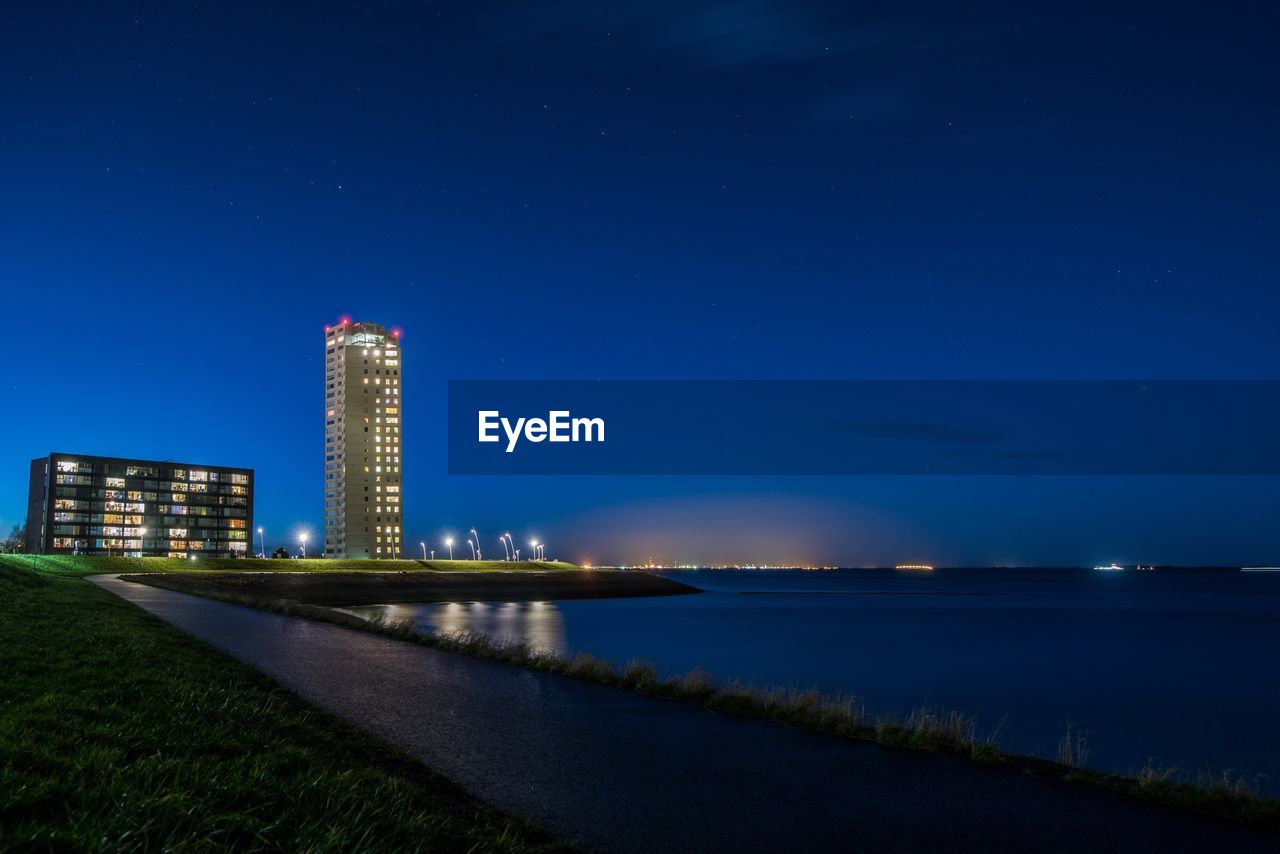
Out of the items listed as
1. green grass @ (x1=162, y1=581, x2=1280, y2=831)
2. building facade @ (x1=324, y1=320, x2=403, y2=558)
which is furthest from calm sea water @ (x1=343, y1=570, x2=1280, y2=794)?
building facade @ (x1=324, y1=320, x2=403, y2=558)

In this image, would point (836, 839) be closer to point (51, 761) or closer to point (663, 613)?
point (51, 761)

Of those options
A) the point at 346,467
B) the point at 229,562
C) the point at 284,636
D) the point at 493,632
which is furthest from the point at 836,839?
the point at 346,467

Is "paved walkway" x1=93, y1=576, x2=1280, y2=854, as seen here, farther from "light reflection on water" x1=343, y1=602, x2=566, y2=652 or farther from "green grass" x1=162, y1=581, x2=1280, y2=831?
"light reflection on water" x1=343, y1=602, x2=566, y2=652

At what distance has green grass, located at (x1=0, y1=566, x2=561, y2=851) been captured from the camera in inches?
230

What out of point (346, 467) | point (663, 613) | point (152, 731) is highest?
point (346, 467)

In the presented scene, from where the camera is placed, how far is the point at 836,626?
60750 mm

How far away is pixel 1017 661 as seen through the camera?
40406mm

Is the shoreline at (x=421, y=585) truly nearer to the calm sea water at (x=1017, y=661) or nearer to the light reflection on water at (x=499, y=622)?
the light reflection on water at (x=499, y=622)

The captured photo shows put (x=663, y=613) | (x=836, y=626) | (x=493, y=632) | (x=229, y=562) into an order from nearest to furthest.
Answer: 1. (x=493, y=632)
2. (x=836, y=626)
3. (x=663, y=613)
4. (x=229, y=562)

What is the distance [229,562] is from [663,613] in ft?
182

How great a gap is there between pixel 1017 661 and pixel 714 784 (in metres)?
35.9

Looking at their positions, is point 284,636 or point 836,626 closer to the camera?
point 284,636

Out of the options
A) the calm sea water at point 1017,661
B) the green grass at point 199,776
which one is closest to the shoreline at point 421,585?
the calm sea water at point 1017,661

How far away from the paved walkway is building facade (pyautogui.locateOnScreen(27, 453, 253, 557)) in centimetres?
15945
